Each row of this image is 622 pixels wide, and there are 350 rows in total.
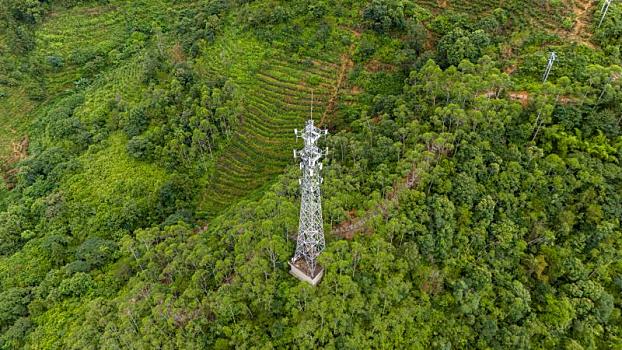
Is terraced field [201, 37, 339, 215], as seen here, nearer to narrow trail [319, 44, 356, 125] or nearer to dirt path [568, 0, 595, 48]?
narrow trail [319, 44, 356, 125]

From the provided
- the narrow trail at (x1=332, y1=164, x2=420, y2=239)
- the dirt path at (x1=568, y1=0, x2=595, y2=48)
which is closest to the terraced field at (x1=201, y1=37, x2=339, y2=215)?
the narrow trail at (x1=332, y1=164, x2=420, y2=239)

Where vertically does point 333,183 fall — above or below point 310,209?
below

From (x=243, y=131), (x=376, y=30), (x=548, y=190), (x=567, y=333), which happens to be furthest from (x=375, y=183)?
(x=376, y=30)

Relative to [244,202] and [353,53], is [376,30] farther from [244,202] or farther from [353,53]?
[244,202]

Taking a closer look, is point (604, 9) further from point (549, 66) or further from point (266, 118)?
point (266, 118)

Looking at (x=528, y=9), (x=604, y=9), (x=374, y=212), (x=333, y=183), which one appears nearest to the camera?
(x=374, y=212)

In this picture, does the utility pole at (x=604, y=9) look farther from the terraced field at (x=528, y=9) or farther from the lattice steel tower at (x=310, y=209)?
the lattice steel tower at (x=310, y=209)

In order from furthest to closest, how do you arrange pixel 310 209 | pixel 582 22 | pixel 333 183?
pixel 582 22, pixel 333 183, pixel 310 209

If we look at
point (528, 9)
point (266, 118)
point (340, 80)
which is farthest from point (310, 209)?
point (528, 9)

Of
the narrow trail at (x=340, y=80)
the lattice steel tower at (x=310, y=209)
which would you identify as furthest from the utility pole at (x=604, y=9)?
the lattice steel tower at (x=310, y=209)
